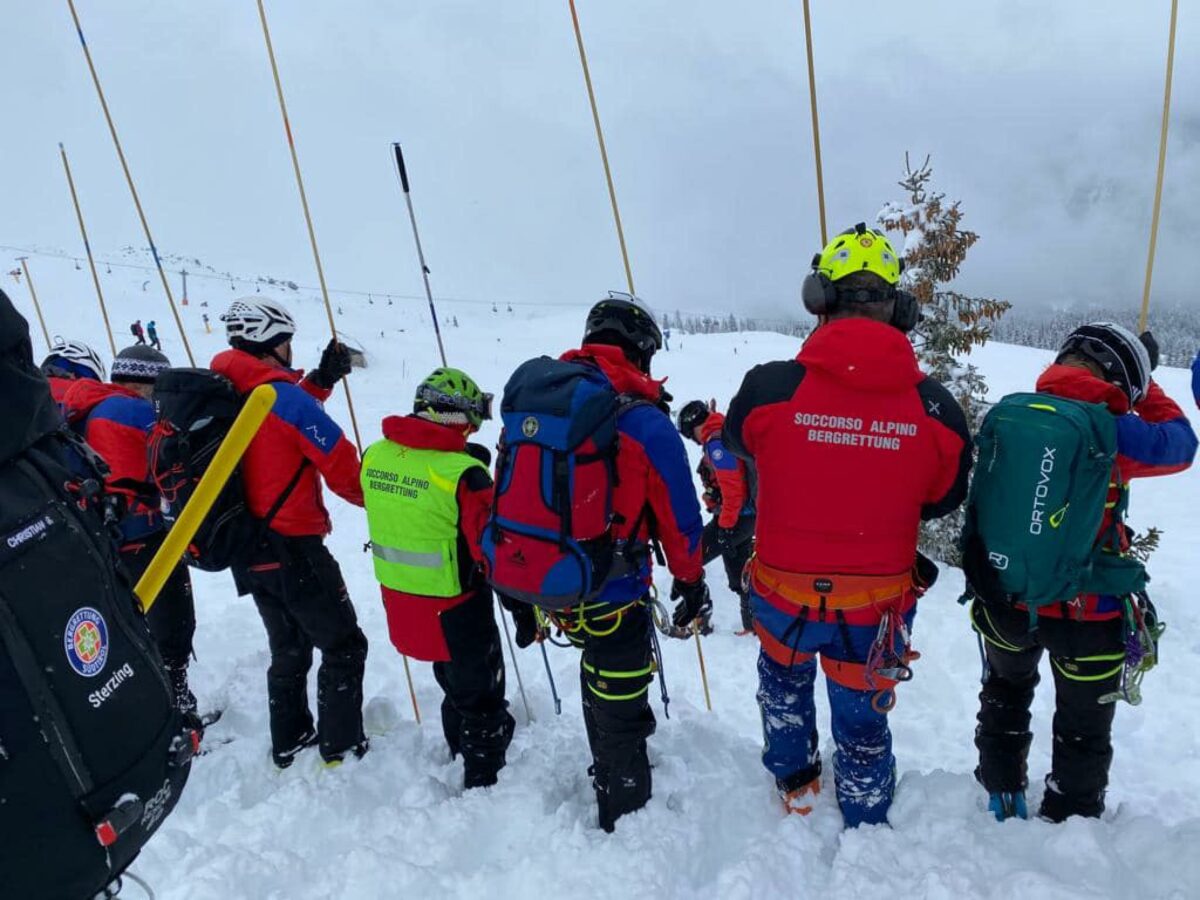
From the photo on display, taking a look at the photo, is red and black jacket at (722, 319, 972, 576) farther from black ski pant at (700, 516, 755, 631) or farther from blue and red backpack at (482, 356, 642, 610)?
black ski pant at (700, 516, 755, 631)

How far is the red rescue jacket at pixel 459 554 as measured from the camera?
3617 millimetres

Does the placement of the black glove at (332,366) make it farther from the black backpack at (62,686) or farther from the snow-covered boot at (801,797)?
the snow-covered boot at (801,797)

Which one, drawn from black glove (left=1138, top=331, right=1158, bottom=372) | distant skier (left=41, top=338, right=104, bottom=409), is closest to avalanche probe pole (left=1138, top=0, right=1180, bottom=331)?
black glove (left=1138, top=331, right=1158, bottom=372)

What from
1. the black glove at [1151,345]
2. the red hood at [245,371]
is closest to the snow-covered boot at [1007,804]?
the black glove at [1151,345]

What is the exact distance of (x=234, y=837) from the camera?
361 cm

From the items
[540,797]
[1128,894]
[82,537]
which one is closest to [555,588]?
[540,797]

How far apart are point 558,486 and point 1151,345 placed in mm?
2850

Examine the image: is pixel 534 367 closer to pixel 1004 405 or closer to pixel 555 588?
pixel 555 588

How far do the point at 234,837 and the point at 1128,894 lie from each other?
13.6 ft

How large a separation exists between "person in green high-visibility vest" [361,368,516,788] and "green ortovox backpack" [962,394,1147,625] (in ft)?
7.99

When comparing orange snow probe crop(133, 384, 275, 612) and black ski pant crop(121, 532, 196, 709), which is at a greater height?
orange snow probe crop(133, 384, 275, 612)

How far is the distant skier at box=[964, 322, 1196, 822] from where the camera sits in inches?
112

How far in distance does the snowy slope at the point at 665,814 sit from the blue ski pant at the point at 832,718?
0.54 feet

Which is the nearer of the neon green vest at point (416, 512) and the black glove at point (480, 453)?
the neon green vest at point (416, 512)
